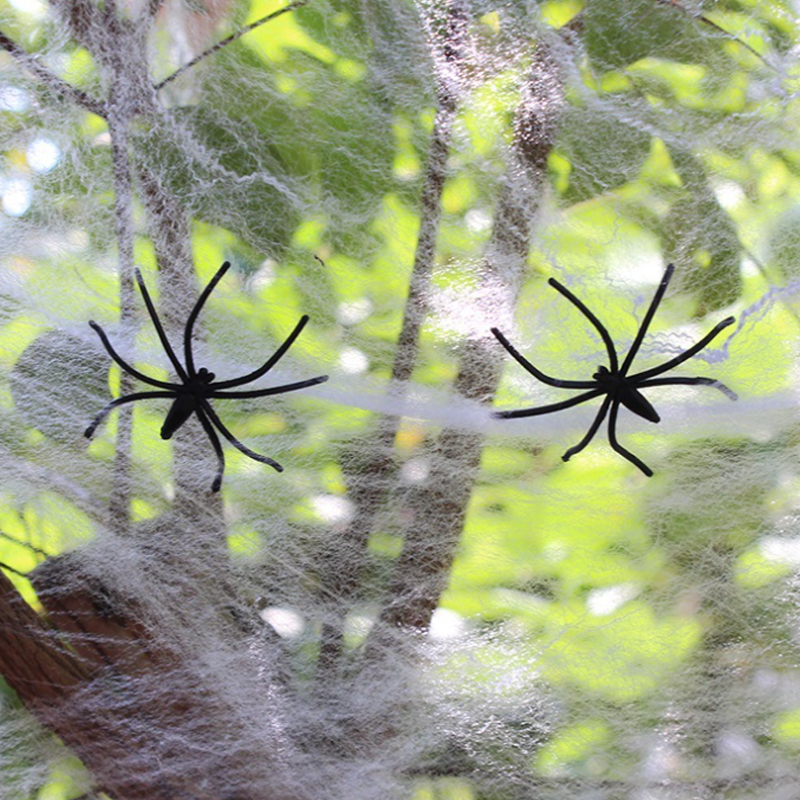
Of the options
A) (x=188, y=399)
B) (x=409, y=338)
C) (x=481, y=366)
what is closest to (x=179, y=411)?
(x=188, y=399)

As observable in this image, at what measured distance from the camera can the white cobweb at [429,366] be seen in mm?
2273

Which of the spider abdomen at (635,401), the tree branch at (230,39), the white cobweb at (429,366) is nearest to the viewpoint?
the spider abdomen at (635,401)

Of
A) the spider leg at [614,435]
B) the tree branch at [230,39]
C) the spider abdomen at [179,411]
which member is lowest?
the spider abdomen at [179,411]

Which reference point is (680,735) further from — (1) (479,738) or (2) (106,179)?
(2) (106,179)

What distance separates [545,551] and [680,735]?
2.17 feet

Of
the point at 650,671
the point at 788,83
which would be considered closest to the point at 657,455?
the point at 650,671

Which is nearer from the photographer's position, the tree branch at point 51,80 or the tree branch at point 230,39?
the tree branch at point 51,80

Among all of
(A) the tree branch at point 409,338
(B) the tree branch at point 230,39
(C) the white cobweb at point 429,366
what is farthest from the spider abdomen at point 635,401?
(B) the tree branch at point 230,39

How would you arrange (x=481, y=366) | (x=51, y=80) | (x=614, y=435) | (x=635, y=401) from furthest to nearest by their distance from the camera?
(x=481, y=366) → (x=51, y=80) → (x=614, y=435) → (x=635, y=401)

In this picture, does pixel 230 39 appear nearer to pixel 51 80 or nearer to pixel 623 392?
pixel 51 80

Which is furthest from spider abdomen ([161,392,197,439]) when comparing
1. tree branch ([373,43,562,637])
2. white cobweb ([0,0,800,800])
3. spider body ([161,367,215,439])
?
tree branch ([373,43,562,637])

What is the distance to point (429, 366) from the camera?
7.98 ft

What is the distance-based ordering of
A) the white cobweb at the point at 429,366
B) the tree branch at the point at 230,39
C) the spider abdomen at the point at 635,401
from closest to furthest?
the spider abdomen at the point at 635,401 < the white cobweb at the point at 429,366 < the tree branch at the point at 230,39

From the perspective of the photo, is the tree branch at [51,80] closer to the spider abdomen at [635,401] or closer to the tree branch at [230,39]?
the tree branch at [230,39]
